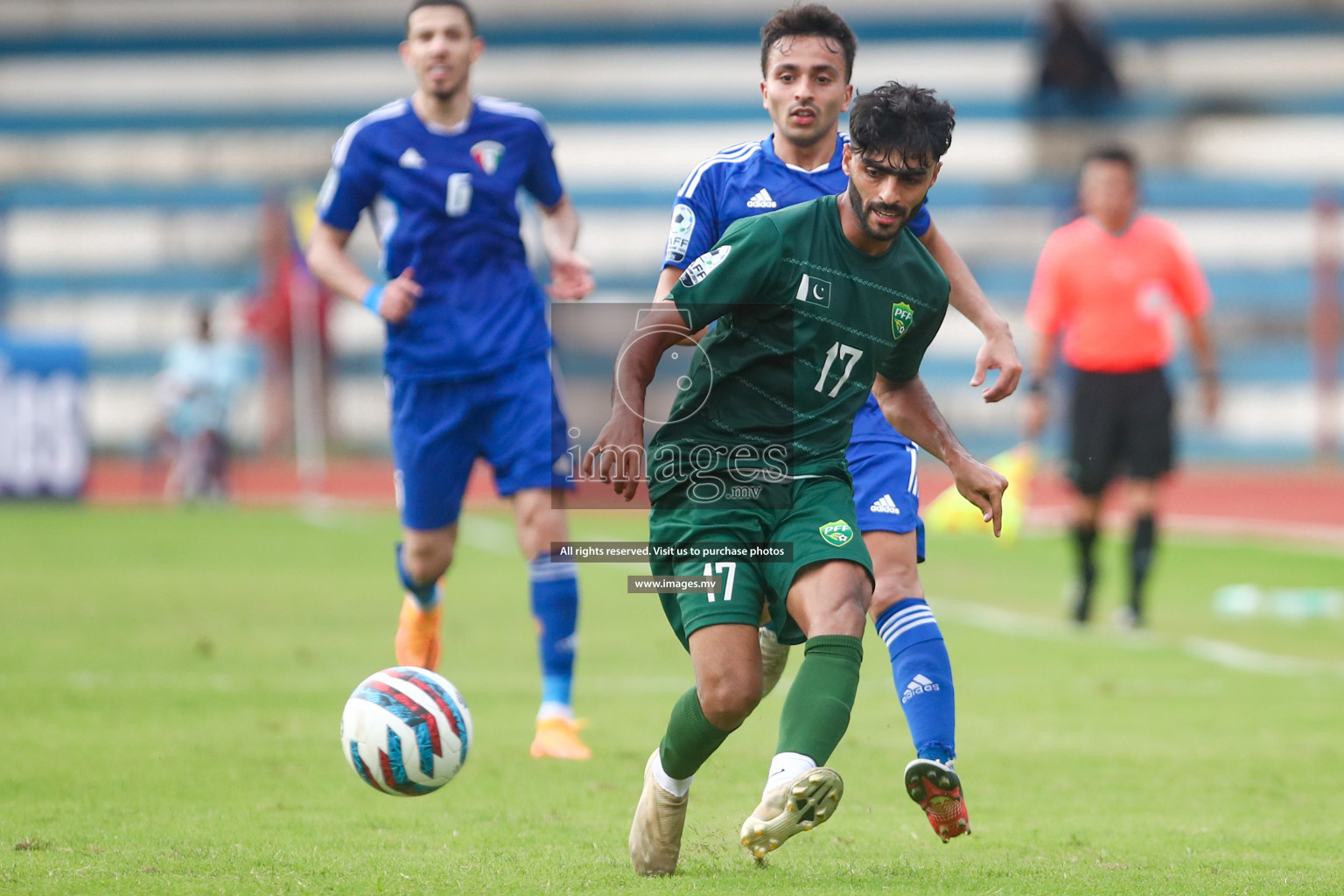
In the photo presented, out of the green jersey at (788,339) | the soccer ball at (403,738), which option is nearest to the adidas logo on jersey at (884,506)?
the green jersey at (788,339)

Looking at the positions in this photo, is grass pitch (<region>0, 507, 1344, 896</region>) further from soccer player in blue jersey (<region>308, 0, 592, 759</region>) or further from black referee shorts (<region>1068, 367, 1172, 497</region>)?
black referee shorts (<region>1068, 367, 1172, 497</region>)

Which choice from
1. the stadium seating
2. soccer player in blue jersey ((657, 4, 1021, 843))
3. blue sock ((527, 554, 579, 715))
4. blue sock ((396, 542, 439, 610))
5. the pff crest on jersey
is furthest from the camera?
the stadium seating

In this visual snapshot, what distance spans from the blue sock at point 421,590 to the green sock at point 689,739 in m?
2.71

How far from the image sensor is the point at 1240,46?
29.7m

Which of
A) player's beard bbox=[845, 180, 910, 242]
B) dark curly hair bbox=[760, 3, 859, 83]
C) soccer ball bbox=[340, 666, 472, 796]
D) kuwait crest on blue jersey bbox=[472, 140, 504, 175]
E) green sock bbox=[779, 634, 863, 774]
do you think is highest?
dark curly hair bbox=[760, 3, 859, 83]

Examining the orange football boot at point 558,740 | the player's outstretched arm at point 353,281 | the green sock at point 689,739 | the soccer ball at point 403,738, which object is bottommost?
the orange football boot at point 558,740

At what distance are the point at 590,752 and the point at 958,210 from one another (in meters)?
22.3

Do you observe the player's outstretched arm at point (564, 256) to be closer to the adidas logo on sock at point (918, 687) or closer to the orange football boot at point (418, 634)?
the orange football boot at point (418, 634)

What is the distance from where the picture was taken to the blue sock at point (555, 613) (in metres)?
6.80

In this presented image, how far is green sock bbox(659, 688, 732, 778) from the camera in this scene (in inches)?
180

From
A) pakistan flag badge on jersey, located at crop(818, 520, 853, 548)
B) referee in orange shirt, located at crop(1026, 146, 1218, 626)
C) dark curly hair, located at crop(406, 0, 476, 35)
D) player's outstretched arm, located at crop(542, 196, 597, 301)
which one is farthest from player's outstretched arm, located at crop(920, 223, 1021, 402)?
referee in orange shirt, located at crop(1026, 146, 1218, 626)

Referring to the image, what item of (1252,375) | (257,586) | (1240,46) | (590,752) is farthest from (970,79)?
(590,752)

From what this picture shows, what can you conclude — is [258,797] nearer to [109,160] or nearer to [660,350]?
[660,350]

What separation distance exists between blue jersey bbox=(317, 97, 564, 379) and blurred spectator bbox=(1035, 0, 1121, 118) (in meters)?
21.8
